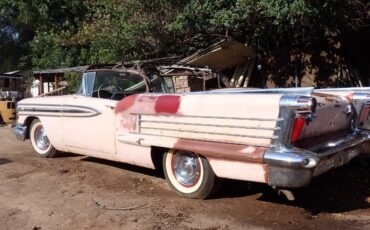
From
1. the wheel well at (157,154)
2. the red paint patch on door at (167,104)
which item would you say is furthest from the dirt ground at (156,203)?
the red paint patch on door at (167,104)

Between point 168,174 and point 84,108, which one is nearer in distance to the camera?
point 168,174

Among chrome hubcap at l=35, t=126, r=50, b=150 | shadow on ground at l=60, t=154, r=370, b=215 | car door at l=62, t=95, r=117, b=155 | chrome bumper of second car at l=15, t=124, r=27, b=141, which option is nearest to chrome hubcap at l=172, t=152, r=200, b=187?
shadow on ground at l=60, t=154, r=370, b=215

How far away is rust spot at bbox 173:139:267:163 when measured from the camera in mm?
4645

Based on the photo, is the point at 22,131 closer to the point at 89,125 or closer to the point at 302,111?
the point at 89,125

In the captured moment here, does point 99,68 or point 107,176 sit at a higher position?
point 99,68

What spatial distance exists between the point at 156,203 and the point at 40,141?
3686 millimetres

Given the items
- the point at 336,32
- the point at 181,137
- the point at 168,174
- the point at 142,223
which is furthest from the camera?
the point at 336,32

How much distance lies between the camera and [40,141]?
8.36 m

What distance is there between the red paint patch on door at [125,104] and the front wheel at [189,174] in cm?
77

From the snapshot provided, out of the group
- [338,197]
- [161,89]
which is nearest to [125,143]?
[161,89]

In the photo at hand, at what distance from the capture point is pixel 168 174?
5.75 m

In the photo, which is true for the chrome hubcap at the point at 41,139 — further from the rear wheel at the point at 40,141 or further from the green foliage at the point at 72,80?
the green foliage at the point at 72,80

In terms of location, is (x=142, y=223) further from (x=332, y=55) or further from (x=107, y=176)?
(x=332, y=55)

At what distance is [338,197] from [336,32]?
299 inches
